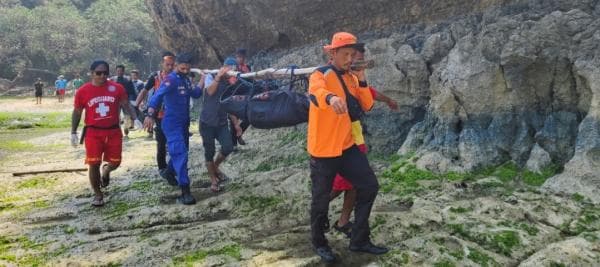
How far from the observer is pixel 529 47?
6148 millimetres

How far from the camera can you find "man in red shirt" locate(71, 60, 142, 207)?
6.38 meters

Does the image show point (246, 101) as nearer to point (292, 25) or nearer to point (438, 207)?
point (438, 207)

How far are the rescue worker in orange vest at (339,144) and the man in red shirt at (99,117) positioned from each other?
344cm

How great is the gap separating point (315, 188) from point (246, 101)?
2.17 m

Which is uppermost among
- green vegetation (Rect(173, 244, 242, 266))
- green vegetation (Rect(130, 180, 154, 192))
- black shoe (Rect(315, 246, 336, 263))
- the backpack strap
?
the backpack strap

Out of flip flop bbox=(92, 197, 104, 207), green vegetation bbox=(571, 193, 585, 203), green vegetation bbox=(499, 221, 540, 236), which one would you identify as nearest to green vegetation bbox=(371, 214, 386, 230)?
green vegetation bbox=(499, 221, 540, 236)

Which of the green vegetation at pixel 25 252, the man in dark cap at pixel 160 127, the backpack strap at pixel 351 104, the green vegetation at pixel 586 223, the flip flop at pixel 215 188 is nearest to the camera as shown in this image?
the backpack strap at pixel 351 104

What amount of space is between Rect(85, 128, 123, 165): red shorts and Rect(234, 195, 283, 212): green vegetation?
1.80 meters

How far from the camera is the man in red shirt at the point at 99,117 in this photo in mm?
6379

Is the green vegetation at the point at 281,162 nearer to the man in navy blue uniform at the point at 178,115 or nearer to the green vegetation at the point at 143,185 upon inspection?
the green vegetation at the point at 143,185

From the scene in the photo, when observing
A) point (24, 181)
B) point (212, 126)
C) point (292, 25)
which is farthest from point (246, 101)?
point (292, 25)

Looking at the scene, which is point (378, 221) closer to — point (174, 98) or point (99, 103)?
point (174, 98)

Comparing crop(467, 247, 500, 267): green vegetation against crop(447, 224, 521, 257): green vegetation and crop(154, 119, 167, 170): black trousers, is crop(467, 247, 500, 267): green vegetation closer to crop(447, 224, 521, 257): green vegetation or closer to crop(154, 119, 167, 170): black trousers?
crop(447, 224, 521, 257): green vegetation

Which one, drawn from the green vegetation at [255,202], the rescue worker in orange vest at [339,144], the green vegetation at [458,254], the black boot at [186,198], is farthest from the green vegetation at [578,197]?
the black boot at [186,198]
